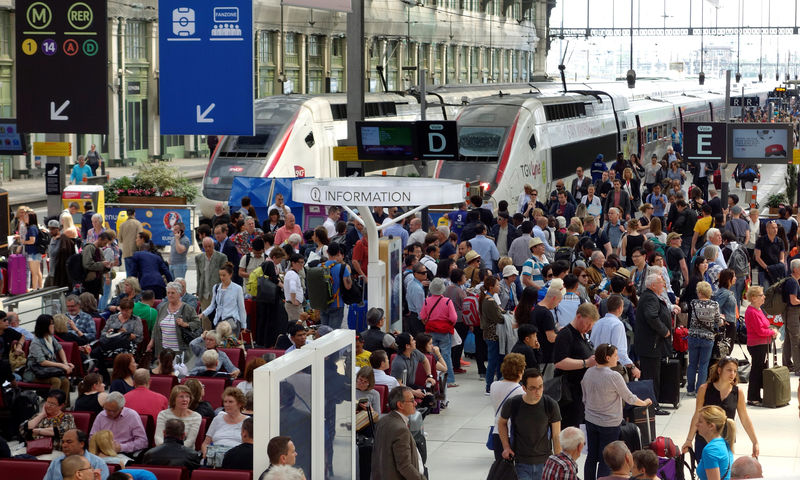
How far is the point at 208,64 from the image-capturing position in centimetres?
1522

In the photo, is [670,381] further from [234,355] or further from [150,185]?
[150,185]

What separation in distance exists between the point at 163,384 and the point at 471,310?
4.46 meters

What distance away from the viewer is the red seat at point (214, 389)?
11492 mm

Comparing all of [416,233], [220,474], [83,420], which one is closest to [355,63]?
[416,233]

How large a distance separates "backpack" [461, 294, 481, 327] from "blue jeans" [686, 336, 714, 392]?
8.15 ft

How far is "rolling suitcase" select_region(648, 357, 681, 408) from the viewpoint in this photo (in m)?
13.2

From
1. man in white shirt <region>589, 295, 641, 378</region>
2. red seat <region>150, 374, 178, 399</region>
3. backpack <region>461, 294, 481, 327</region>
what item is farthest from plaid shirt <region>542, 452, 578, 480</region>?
backpack <region>461, 294, 481, 327</region>

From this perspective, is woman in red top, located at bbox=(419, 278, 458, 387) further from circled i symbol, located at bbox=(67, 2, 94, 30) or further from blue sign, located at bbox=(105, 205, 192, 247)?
blue sign, located at bbox=(105, 205, 192, 247)

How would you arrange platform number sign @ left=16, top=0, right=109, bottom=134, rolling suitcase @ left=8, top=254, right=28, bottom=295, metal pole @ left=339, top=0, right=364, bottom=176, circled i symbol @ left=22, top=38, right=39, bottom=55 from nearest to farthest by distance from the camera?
platform number sign @ left=16, top=0, right=109, bottom=134
circled i symbol @ left=22, top=38, right=39, bottom=55
rolling suitcase @ left=8, top=254, right=28, bottom=295
metal pole @ left=339, top=0, right=364, bottom=176

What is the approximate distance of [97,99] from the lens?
52.9 feet

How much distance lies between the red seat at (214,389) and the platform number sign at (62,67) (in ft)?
18.3

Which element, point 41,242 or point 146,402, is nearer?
point 146,402

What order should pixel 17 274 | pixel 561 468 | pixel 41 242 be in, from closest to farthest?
pixel 561 468 → pixel 17 274 → pixel 41 242

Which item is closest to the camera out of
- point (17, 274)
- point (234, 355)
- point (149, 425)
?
point (149, 425)
